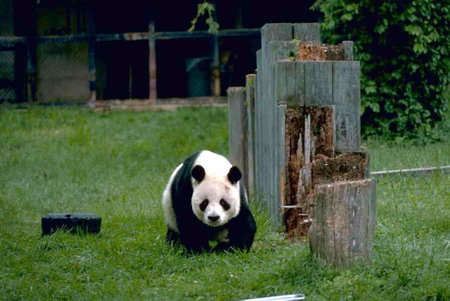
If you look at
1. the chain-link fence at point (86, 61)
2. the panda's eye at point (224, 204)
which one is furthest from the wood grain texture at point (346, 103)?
the chain-link fence at point (86, 61)

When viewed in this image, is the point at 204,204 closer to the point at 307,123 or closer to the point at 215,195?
the point at 215,195

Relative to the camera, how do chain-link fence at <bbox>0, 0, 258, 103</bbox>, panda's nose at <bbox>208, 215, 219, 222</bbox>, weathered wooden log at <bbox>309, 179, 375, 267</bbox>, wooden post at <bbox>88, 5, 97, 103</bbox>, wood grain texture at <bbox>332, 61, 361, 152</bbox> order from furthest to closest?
chain-link fence at <bbox>0, 0, 258, 103</bbox>, wooden post at <bbox>88, 5, 97, 103</bbox>, wood grain texture at <bbox>332, 61, 361, 152</bbox>, panda's nose at <bbox>208, 215, 219, 222</bbox>, weathered wooden log at <bbox>309, 179, 375, 267</bbox>

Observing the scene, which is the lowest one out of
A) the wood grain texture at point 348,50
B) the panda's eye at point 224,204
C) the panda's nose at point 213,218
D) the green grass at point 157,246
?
the green grass at point 157,246

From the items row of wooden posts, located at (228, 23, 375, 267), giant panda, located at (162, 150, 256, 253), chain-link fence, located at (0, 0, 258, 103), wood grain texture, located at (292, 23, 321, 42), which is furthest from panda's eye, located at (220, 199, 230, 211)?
chain-link fence, located at (0, 0, 258, 103)

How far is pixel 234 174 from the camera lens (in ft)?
20.0

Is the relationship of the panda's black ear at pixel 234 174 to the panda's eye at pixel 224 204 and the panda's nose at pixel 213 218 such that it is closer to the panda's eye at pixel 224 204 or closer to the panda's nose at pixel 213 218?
the panda's eye at pixel 224 204

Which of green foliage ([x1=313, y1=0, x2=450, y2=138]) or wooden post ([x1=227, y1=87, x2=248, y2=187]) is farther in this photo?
green foliage ([x1=313, y1=0, x2=450, y2=138])

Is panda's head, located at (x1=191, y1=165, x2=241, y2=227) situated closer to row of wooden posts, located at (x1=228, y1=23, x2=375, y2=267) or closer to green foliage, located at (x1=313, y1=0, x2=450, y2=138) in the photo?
row of wooden posts, located at (x1=228, y1=23, x2=375, y2=267)

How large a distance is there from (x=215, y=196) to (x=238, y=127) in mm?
2861

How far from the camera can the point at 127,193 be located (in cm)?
1020

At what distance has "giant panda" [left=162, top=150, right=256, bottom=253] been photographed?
602 cm

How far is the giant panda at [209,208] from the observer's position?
Answer: 6020 mm

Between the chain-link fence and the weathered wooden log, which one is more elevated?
the chain-link fence

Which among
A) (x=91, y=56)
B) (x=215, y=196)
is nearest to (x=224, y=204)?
Result: (x=215, y=196)
